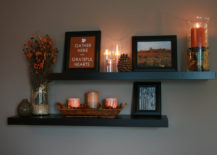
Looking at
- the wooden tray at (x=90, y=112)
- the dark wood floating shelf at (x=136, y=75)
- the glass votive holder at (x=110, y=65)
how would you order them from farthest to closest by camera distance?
the glass votive holder at (x=110, y=65) < the wooden tray at (x=90, y=112) < the dark wood floating shelf at (x=136, y=75)

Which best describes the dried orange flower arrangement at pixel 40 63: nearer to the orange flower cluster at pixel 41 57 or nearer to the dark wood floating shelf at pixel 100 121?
the orange flower cluster at pixel 41 57

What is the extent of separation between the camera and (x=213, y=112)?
1821 millimetres

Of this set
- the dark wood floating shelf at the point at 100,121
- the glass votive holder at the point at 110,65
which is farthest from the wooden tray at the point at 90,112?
the glass votive holder at the point at 110,65

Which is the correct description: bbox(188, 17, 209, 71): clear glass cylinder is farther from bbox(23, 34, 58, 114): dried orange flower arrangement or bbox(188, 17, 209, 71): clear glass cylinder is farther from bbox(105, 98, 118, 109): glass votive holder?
bbox(23, 34, 58, 114): dried orange flower arrangement

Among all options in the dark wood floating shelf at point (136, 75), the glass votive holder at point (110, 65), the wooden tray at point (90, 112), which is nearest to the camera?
the dark wood floating shelf at point (136, 75)

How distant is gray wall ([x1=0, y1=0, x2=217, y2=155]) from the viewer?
184 cm

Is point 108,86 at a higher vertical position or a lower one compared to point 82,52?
lower

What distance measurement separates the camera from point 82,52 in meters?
1.95

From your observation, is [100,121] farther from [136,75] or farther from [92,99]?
[136,75]

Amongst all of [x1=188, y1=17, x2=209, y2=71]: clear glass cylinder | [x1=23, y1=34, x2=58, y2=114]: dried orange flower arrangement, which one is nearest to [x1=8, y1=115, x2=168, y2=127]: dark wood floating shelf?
[x1=23, y1=34, x2=58, y2=114]: dried orange flower arrangement

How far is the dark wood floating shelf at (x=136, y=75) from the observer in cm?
165

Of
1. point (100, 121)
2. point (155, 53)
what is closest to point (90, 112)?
point (100, 121)

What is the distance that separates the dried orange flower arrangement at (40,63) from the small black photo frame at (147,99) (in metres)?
0.70

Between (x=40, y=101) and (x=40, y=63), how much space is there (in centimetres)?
29
